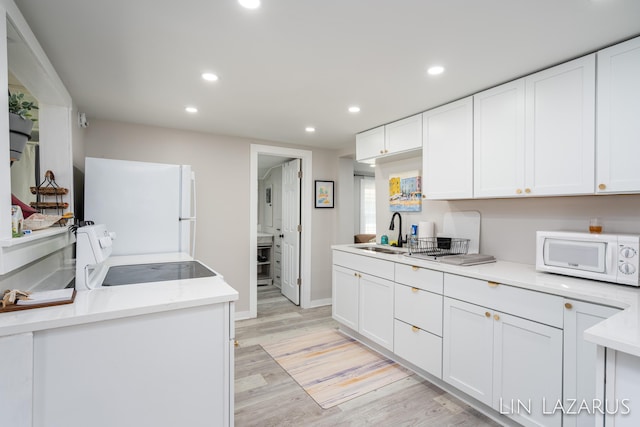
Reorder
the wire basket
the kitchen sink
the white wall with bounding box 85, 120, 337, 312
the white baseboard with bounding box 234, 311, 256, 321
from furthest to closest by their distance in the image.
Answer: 1. the white baseboard with bounding box 234, 311, 256, 321
2. the white wall with bounding box 85, 120, 337, 312
3. the kitchen sink
4. the wire basket

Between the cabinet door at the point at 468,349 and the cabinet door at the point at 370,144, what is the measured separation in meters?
1.72

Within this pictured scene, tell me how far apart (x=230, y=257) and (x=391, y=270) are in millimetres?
2050

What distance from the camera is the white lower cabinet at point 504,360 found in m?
1.65

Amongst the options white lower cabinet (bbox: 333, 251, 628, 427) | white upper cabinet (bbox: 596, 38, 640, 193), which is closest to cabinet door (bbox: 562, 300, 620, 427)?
white lower cabinet (bbox: 333, 251, 628, 427)

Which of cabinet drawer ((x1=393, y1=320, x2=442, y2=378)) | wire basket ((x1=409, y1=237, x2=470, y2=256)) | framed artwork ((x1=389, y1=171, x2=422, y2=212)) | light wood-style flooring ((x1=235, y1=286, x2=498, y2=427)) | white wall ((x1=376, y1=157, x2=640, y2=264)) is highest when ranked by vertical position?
framed artwork ((x1=389, y1=171, x2=422, y2=212))

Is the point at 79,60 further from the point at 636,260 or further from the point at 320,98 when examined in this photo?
the point at 636,260

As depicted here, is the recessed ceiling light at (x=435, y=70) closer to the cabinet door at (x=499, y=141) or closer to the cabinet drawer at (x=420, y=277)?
the cabinet door at (x=499, y=141)

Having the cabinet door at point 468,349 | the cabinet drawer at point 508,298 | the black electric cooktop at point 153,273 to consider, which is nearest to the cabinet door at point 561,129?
the cabinet drawer at point 508,298

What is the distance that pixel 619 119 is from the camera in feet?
5.39

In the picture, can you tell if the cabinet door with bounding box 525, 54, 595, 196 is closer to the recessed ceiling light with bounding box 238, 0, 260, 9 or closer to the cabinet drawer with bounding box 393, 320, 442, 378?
the cabinet drawer with bounding box 393, 320, 442, 378

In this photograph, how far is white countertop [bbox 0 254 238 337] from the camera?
103cm

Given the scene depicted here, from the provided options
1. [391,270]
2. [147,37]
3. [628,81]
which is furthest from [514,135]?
[147,37]

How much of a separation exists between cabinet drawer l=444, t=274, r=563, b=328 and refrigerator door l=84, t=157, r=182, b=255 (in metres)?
2.29

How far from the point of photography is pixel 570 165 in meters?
1.84
